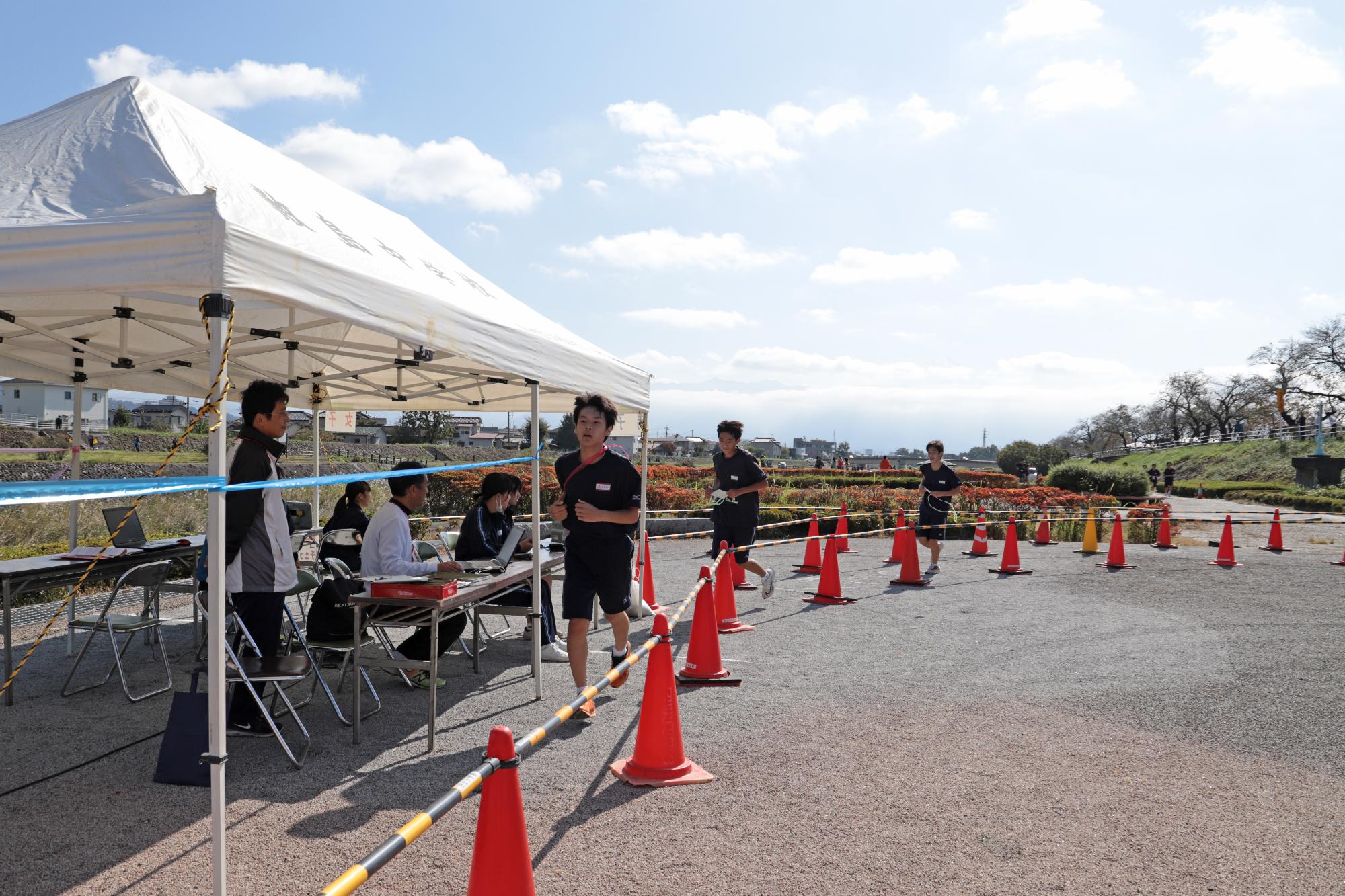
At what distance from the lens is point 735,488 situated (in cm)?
913

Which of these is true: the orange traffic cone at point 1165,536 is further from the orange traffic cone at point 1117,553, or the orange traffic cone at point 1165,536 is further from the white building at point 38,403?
the white building at point 38,403

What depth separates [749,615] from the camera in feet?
29.9

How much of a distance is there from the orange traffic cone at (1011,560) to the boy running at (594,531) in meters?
8.53

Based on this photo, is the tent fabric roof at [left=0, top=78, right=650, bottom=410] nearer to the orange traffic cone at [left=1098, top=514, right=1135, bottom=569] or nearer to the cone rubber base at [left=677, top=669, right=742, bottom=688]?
the cone rubber base at [left=677, top=669, right=742, bottom=688]

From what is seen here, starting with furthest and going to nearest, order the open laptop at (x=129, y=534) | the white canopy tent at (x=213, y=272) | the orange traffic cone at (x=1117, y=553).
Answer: the orange traffic cone at (x=1117, y=553), the open laptop at (x=129, y=534), the white canopy tent at (x=213, y=272)

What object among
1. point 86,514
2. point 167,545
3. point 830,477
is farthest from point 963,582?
point 830,477

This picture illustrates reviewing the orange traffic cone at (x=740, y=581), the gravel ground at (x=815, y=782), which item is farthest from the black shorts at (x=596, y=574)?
the orange traffic cone at (x=740, y=581)

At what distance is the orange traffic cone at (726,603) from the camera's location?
8305 millimetres

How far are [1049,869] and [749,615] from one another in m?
5.63

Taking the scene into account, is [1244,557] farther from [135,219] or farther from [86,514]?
[86,514]

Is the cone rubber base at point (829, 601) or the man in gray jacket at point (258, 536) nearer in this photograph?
the man in gray jacket at point (258, 536)

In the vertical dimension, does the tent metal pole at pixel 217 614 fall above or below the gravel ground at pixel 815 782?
above

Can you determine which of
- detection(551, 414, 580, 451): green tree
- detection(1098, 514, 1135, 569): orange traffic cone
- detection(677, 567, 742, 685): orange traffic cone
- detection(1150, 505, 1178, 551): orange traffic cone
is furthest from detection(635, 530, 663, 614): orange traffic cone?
detection(551, 414, 580, 451): green tree

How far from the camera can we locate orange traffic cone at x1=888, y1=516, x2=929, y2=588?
11367 mm
